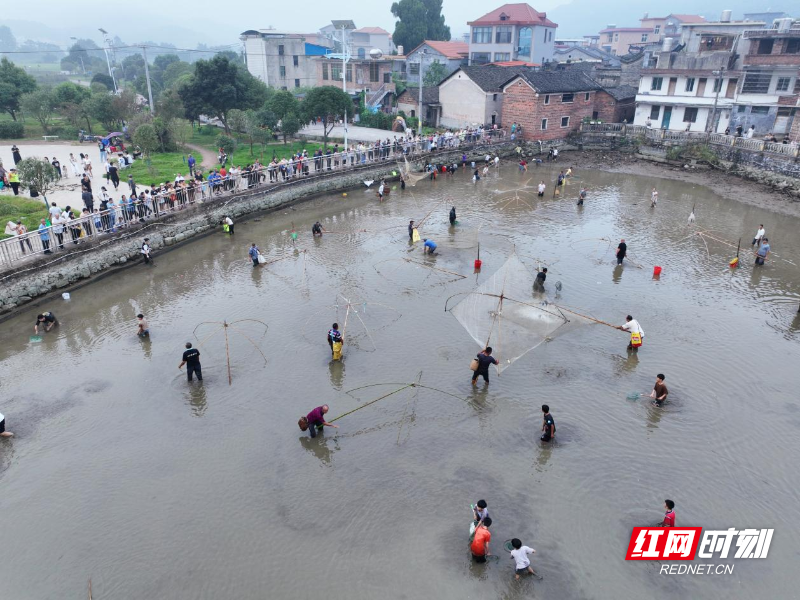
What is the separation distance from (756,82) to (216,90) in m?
46.8

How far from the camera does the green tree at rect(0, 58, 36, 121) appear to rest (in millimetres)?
52844

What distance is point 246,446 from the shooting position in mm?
14062

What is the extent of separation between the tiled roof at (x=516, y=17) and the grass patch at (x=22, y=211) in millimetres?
62783

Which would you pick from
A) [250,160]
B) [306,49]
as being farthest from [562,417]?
[306,49]

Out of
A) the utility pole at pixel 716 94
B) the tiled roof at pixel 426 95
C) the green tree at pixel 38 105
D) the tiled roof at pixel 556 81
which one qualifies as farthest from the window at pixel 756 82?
the green tree at pixel 38 105

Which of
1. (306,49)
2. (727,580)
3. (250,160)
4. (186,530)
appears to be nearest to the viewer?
(727,580)

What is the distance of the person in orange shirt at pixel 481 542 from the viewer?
35.1 feet

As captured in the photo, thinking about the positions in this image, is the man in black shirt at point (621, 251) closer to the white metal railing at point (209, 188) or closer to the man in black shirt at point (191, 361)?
the man in black shirt at point (191, 361)

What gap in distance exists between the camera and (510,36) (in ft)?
243

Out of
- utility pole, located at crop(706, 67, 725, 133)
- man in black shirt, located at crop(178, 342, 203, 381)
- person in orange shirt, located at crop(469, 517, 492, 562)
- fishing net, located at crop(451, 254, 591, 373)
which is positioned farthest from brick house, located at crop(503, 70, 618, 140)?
person in orange shirt, located at crop(469, 517, 492, 562)

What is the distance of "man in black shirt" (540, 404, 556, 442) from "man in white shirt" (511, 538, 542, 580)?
12.7 ft

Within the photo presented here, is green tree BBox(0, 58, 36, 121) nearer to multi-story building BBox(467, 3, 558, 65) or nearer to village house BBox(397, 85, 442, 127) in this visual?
village house BBox(397, 85, 442, 127)

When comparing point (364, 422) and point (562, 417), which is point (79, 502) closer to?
point (364, 422)

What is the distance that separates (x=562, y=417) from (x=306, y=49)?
81495mm
